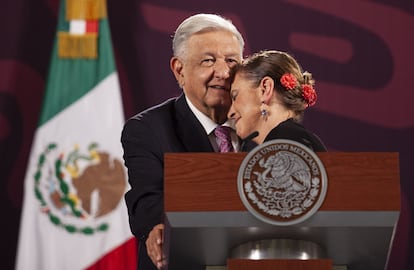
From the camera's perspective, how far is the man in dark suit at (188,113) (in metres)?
3.50

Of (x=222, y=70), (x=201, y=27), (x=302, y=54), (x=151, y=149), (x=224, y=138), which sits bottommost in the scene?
(x=151, y=149)

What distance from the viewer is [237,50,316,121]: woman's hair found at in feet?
10.9

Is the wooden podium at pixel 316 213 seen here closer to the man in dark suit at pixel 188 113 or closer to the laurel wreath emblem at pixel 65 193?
the man in dark suit at pixel 188 113

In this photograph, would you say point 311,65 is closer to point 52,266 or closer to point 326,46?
point 326,46

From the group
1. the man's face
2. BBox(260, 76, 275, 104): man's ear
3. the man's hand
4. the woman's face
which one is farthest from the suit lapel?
the man's hand

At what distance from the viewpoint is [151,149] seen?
141 inches

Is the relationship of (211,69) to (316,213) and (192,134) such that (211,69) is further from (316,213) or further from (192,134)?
(316,213)

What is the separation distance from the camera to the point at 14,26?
5.83 m

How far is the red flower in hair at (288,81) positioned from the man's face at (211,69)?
453mm

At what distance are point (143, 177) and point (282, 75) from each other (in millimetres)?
577

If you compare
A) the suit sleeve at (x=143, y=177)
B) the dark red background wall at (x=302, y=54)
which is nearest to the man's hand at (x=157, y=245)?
the suit sleeve at (x=143, y=177)

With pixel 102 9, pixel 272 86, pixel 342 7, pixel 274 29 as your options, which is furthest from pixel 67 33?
pixel 272 86

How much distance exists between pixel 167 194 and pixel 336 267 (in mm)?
535

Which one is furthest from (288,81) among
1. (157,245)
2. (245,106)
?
(157,245)
